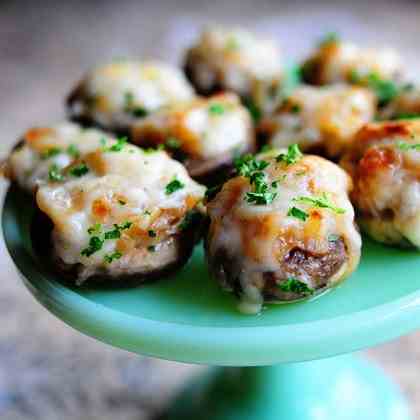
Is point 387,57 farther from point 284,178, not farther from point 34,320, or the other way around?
point 34,320

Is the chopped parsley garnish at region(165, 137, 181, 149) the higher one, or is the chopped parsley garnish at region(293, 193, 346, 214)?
the chopped parsley garnish at region(293, 193, 346, 214)

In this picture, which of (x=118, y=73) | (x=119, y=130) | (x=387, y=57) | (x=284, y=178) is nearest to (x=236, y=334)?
(x=284, y=178)

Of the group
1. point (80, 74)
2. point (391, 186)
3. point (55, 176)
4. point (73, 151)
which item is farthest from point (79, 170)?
point (80, 74)

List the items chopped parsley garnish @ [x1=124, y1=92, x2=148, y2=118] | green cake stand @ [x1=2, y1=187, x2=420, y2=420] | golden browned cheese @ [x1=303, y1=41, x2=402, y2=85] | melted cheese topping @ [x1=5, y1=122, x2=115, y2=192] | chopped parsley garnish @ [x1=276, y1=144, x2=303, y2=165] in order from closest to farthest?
green cake stand @ [x1=2, y1=187, x2=420, y2=420]
chopped parsley garnish @ [x1=276, y1=144, x2=303, y2=165]
melted cheese topping @ [x1=5, y1=122, x2=115, y2=192]
chopped parsley garnish @ [x1=124, y1=92, x2=148, y2=118]
golden browned cheese @ [x1=303, y1=41, x2=402, y2=85]

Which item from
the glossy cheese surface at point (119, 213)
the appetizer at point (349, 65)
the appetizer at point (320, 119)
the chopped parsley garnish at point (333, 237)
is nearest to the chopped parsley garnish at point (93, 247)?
the glossy cheese surface at point (119, 213)

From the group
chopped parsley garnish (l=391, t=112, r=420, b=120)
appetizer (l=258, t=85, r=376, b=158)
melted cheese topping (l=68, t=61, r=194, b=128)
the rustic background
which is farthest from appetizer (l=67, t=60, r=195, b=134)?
the rustic background

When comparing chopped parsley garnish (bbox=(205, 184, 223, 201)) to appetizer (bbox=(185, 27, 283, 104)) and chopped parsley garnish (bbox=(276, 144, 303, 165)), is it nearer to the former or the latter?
chopped parsley garnish (bbox=(276, 144, 303, 165))

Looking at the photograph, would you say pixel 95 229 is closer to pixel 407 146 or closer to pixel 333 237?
pixel 333 237
